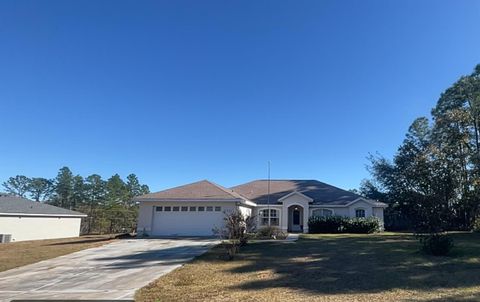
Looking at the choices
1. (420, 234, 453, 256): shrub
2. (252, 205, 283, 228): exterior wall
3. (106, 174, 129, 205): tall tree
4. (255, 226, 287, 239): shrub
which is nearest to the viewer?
(420, 234, 453, 256): shrub

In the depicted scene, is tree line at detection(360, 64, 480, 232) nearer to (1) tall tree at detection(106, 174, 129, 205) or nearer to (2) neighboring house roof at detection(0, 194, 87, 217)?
(2) neighboring house roof at detection(0, 194, 87, 217)

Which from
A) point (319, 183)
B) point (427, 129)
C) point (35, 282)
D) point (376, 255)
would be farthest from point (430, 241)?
point (427, 129)

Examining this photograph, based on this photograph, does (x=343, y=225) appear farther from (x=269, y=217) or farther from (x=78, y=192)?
(x=78, y=192)

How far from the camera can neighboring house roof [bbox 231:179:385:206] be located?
1288 inches

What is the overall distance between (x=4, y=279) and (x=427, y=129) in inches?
1595

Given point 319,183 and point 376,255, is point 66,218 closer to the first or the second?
point 319,183

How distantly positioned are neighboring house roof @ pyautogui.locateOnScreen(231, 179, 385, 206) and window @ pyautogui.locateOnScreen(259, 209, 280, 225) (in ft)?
2.94

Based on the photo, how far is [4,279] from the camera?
41.4 feet

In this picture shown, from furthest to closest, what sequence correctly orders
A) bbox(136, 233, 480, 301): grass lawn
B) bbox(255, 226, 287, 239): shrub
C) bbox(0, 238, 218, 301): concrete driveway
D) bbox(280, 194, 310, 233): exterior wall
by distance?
1. bbox(280, 194, 310, 233): exterior wall
2. bbox(255, 226, 287, 239): shrub
3. bbox(0, 238, 218, 301): concrete driveway
4. bbox(136, 233, 480, 301): grass lawn

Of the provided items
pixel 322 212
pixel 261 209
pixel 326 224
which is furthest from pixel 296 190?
pixel 326 224

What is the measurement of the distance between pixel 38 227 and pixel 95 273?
2333 cm

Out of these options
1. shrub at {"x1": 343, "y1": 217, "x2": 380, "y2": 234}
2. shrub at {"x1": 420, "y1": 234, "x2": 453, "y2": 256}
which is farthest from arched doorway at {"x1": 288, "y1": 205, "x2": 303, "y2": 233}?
shrub at {"x1": 420, "y1": 234, "x2": 453, "y2": 256}

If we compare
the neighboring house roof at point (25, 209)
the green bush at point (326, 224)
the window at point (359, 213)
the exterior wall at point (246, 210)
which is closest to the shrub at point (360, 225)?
the green bush at point (326, 224)

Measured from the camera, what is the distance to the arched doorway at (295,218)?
3294cm
